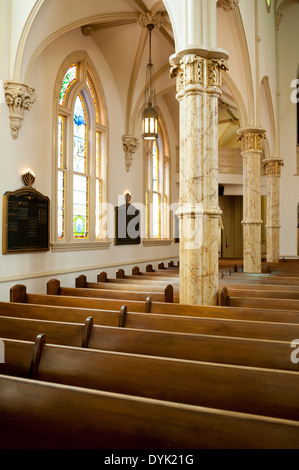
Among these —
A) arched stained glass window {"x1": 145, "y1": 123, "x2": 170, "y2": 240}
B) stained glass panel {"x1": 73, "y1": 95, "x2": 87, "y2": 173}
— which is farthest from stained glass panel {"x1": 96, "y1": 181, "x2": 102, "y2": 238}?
arched stained glass window {"x1": 145, "y1": 123, "x2": 170, "y2": 240}

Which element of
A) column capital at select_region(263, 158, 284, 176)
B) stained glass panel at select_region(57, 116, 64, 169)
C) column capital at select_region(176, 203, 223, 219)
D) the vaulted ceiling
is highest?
the vaulted ceiling

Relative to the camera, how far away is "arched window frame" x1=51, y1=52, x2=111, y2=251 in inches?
295

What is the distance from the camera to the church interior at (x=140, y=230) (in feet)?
6.25

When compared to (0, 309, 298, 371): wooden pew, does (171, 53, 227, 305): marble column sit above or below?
above

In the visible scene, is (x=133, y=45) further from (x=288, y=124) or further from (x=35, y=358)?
(x=35, y=358)

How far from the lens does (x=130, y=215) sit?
10266 millimetres

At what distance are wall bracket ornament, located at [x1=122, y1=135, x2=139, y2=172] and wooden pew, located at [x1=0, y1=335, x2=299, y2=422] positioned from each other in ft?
26.3

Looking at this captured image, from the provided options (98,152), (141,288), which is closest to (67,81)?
(98,152)

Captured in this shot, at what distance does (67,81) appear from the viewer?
8.08 meters

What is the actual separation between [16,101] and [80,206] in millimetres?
2911

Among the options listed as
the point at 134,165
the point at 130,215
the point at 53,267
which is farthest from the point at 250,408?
the point at 134,165

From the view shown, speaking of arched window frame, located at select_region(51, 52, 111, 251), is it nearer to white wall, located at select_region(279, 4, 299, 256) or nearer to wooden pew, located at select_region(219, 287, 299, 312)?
wooden pew, located at select_region(219, 287, 299, 312)

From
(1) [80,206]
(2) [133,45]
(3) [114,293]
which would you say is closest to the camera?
(3) [114,293]

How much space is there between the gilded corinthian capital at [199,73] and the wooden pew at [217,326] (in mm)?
2883
